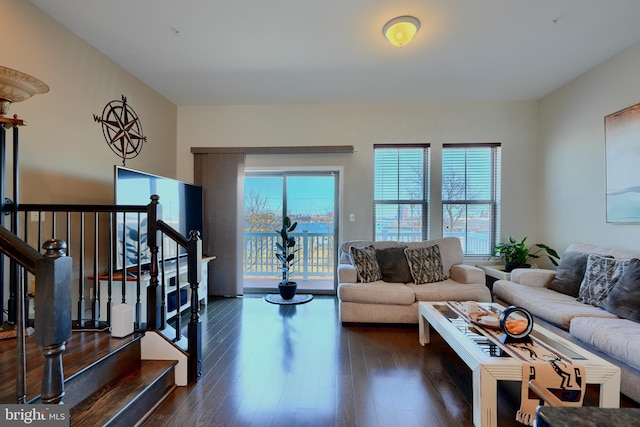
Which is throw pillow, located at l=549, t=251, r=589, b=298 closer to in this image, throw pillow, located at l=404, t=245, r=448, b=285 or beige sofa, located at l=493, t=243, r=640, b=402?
beige sofa, located at l=493, t=243, r=640, b=402

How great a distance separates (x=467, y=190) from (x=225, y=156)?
12.0 ft

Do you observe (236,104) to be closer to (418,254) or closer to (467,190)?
(418,254)

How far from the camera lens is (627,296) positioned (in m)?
2.17

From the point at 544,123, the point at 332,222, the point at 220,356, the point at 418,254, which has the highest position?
the point at 544,123

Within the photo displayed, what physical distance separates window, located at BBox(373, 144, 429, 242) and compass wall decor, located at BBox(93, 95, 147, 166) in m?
3.15

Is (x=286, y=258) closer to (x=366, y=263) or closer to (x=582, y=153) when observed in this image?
(x=366, y=263)

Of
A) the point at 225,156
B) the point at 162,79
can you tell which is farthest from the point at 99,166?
the point at 225,156

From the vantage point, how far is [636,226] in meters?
2.65

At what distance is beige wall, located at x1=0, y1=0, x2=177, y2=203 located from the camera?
6.88 feet

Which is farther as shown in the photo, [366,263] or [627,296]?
[366,263]

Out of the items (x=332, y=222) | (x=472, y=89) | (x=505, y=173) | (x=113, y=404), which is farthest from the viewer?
(x=332, y=222)

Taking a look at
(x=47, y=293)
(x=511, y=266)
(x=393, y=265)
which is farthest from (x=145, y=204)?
(x=511, y=266)

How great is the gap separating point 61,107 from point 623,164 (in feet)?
17.4

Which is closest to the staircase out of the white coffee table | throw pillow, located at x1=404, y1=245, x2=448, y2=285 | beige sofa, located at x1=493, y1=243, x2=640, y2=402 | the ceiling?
the white coffee table
